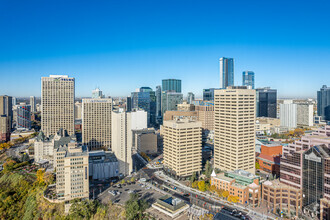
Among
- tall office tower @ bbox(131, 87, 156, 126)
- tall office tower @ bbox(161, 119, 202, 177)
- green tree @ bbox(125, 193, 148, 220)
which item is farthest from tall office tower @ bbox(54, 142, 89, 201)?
tall office tower @ bbox(131, 87, 156, 126)

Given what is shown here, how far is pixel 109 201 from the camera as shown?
161 ft

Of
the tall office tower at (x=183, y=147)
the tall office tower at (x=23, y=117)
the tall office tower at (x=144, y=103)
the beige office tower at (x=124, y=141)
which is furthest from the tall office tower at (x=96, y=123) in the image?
the tall office tower at (x=144, y=103)

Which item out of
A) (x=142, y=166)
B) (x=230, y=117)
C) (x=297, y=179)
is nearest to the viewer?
(x=297, y=179)

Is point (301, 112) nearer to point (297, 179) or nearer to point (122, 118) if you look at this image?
point (297, 179)

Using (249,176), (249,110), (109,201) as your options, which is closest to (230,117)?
(249,110)

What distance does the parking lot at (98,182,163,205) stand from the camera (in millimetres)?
50812

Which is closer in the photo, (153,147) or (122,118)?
(122,118)

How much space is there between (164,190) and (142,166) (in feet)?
69.7

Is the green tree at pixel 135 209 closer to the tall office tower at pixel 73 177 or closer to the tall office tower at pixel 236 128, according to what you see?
the tall office tower at pixel 73 177

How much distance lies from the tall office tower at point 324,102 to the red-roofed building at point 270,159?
11842 cm

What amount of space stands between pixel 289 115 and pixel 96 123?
118 meters

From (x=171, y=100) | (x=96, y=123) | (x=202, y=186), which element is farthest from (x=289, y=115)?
(x=96, y=123)

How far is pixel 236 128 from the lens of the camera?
194ft

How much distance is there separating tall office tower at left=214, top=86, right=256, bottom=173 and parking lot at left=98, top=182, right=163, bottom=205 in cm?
Result: 2049
